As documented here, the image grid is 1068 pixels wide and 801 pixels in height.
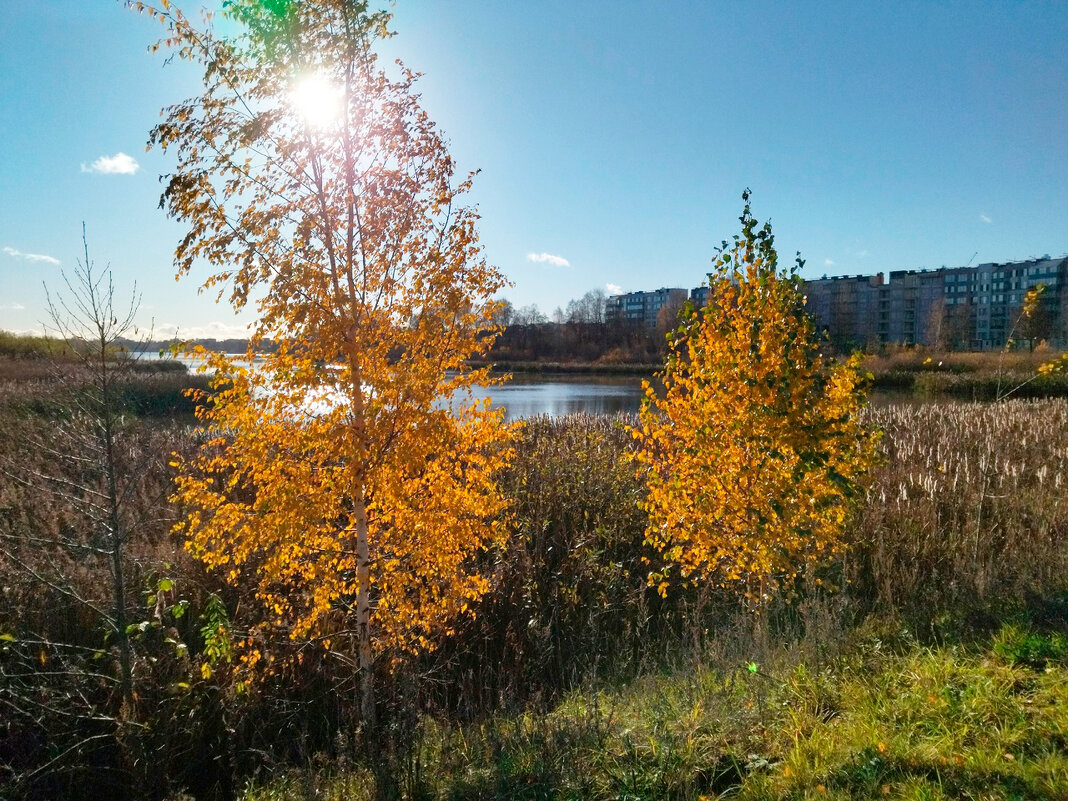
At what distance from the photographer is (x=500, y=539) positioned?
4504 millimetres

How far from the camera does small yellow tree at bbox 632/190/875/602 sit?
476cm

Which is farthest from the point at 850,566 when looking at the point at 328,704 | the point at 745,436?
the point at 328,704

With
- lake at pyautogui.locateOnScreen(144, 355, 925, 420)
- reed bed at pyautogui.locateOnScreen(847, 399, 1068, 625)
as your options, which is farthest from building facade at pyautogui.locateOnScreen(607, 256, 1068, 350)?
reed bed at pyautogui.locateOnScreen(847, 399, 1068, 625)

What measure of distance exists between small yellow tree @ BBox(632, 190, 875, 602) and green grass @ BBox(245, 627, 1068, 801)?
96cm

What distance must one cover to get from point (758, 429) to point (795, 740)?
2134 mm

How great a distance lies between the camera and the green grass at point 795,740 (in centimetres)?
297

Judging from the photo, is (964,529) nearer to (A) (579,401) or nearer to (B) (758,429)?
(B) (758,429)

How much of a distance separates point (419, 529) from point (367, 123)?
2698 millimetres

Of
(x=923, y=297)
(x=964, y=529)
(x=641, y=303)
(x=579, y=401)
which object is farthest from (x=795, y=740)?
(x=641, y=303)

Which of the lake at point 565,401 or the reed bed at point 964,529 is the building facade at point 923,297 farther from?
the reed bed at point 964,529

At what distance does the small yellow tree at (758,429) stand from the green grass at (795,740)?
961 mm

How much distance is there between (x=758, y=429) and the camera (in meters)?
4.81

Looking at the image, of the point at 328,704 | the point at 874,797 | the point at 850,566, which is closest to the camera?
the point at 874,797

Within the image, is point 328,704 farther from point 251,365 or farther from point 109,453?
point 251,365
